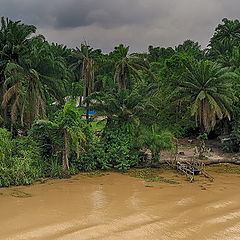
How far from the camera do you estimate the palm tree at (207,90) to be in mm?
19531

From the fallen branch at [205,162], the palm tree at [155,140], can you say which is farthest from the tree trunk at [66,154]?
the fallen branch at [205,162]

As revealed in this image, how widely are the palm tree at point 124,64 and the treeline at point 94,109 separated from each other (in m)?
0.06

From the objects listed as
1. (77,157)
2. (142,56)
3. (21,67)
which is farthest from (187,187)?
(21,67)

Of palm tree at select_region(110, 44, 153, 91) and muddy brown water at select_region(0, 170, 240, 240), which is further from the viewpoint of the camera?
palm tree at select_region(110, 44, 153, 91)

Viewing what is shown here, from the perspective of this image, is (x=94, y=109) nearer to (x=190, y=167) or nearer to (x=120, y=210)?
(x=190, y=167)

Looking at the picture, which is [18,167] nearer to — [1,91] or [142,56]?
[1,91]

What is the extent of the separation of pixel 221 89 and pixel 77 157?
10049 millimetres

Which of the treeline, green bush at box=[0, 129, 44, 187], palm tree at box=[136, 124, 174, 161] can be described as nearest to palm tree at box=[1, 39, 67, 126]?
the treeline

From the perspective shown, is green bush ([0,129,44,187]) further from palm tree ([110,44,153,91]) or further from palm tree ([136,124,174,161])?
palm tree ([110,44,153,91])

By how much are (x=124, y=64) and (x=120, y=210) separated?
1165 centimetres

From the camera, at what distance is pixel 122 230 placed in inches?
368

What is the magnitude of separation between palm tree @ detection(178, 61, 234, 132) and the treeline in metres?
0.06

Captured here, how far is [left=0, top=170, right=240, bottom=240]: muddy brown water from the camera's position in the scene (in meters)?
9.20

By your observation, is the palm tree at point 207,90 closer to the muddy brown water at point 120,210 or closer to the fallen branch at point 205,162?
the fallen branch at point 205,162
